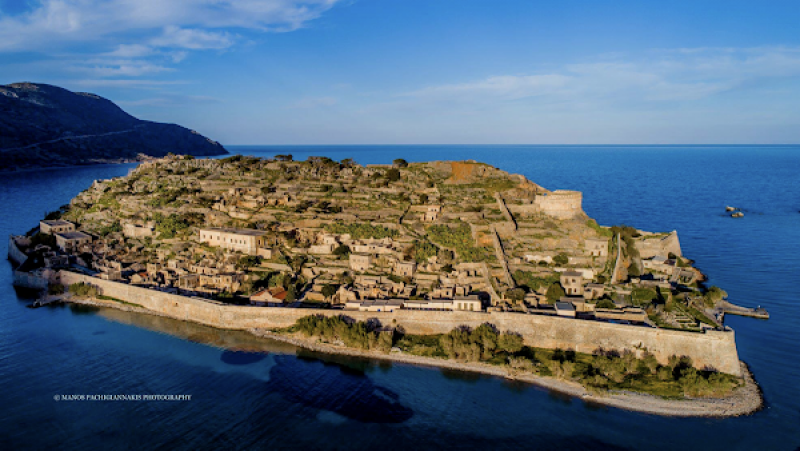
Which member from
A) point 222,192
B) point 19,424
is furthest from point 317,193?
point 19,424

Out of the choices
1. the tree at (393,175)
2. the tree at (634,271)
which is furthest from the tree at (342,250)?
the tree at (634,271)

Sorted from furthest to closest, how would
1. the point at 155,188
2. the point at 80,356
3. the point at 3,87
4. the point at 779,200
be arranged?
the point at 3,87 < the point at 779,200 < the point at 155,188 < the point at 80,356

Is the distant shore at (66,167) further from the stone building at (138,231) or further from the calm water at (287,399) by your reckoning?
the calm water at (287,399)

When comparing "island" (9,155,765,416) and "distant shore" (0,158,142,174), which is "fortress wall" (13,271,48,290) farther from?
"distant shore" (0,158,142,174)

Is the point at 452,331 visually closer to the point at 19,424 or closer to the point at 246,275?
the point at 246,275

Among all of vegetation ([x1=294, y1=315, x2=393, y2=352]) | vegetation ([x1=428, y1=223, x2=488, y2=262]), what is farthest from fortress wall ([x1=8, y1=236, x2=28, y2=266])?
vegetation ([x1=428, y1=223, x2=488, y2=262])
